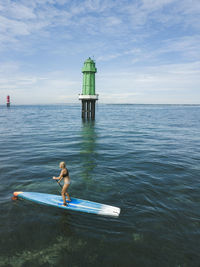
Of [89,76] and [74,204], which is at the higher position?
[89,76]

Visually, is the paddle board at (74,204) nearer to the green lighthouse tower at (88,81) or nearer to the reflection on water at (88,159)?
the reflection on water at (88,159)

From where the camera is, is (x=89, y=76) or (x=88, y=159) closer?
(x=88, y=159)

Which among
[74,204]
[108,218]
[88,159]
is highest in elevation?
[88,159]

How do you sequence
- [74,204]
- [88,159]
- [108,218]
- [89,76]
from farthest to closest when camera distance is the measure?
[89,76] < [88,159] < [74,204] < [108,218]

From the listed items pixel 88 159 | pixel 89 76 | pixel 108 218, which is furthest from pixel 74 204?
pixel 89 76

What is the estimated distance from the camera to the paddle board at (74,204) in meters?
7.98

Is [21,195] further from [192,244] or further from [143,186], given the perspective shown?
[192,244]

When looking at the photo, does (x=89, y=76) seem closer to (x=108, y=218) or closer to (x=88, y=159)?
(x=88, y=159)

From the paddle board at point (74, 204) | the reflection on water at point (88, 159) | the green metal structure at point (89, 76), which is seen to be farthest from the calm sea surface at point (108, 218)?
the green metal structure at point (89, 76)

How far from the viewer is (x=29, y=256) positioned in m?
5.89

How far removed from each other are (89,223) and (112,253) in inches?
68.2

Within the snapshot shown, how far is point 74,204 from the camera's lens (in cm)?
841

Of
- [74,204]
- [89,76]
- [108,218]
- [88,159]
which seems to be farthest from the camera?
[89,76]

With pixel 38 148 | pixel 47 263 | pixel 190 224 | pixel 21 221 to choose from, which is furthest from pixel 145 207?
pixel 38 148
